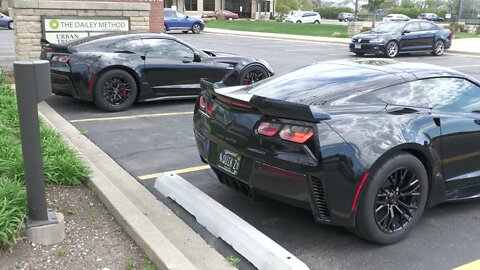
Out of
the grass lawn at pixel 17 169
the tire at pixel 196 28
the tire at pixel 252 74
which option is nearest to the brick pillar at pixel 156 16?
the tire at pixel 252 74

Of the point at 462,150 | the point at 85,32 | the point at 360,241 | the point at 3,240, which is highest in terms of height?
the point at 85,32

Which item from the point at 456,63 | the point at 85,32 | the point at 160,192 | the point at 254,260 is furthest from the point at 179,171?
Answer: the point at 456,63

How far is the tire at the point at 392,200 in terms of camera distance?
11.6 ft

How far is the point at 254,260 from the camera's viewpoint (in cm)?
344

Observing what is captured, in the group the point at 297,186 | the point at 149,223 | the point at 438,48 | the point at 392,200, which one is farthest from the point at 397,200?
the point at 438,48

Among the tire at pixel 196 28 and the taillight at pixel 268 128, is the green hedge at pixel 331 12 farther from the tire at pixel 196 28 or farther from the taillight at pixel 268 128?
the taillight at pixel 268 128

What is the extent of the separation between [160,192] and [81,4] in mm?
7470

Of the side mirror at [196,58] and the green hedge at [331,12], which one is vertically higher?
the green hedge at [331,12]

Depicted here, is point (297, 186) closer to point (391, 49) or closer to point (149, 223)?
point (149, 223)

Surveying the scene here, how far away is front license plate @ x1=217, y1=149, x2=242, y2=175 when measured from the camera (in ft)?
12.7

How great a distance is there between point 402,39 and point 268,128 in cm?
1726

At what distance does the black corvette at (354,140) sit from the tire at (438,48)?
1742 centimetres

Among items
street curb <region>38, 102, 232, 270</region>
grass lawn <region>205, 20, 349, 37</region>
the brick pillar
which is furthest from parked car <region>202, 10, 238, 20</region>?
street curb <region>38, 102, 232, 270</region>

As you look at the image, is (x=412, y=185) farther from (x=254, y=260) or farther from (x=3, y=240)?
(x=3, y=240)
